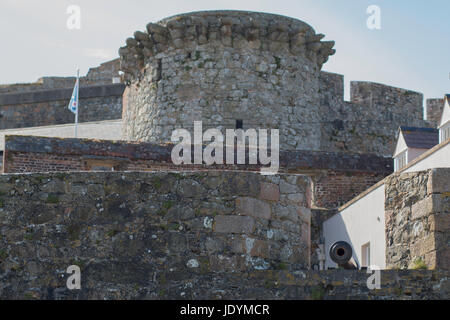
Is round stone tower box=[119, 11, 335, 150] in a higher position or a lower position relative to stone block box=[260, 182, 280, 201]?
higher

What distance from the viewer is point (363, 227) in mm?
14594

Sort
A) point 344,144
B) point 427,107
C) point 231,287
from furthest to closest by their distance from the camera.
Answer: point 427,107, point 344,144, point 231,287

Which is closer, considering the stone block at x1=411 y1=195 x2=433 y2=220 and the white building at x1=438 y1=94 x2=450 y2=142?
the stone block at x1=411 y1=195 x2=433 y2=220

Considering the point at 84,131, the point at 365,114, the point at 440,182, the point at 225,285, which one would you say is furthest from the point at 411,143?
the point at 84,131

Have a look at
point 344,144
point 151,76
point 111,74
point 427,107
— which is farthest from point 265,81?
point 111,74

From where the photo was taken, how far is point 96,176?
34.8 ft

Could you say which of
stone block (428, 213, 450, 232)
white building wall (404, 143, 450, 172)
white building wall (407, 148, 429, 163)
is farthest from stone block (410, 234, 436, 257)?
white building wall (407, 148, 429, 163)

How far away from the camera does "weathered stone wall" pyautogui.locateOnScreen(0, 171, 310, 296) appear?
10242 millimetres

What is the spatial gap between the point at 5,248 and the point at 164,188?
6.03ft

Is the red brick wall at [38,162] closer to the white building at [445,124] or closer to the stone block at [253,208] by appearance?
the white building at [445,124]

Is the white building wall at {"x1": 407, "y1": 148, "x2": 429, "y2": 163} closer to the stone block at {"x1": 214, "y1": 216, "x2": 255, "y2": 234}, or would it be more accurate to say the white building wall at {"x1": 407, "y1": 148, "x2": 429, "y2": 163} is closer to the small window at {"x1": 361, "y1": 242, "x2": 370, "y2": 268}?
Result: the small window at {"x1": 361, "y1": 242, "x2": 370, "y2": 268}

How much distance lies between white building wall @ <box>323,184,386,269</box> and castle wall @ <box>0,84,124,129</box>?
21.6 meters

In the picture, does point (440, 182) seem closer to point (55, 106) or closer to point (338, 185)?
point (338, 185)

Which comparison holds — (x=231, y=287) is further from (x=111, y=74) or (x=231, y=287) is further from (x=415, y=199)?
(x=111, y=74)
